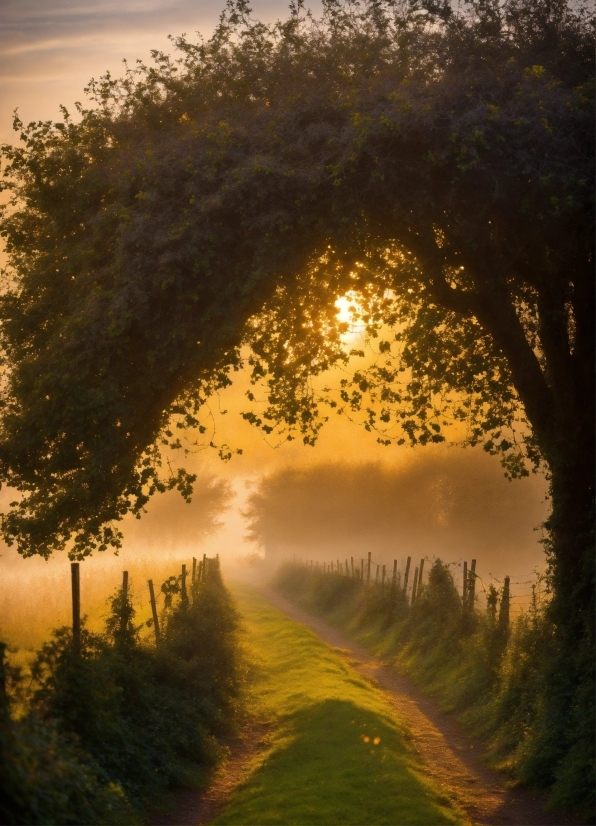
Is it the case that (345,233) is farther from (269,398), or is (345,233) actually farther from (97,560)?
(97,560)

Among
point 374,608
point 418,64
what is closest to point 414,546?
point 374,608

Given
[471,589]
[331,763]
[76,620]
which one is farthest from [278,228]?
[471,589]

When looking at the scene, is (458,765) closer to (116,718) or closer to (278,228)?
(116,718)

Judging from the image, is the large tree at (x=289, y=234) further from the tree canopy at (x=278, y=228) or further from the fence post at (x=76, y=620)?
the fence post at (x=76, y=620)

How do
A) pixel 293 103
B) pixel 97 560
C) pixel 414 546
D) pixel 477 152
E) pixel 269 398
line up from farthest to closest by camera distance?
pixel 414 546 < pixel 97 560 < pixel 269 398 < pixel 293 103 < pixel 477 152

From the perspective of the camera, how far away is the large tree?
13352 millimetres

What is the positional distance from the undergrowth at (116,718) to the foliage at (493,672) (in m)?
5.01

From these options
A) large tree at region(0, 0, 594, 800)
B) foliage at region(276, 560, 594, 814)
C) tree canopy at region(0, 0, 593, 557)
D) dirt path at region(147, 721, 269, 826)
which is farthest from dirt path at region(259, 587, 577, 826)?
tree canopy at region(0, 0, 593, 557)

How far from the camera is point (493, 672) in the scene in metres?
18.4

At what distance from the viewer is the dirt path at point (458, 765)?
11555 mm

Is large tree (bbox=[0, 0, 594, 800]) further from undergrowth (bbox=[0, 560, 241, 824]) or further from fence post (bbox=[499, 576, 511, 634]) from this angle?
fence post (bbox=[499, 576, 511, 634])

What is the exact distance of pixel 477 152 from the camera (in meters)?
13.3

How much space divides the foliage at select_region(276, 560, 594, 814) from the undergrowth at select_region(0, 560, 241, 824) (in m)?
5.01

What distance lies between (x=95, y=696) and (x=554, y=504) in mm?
8517
